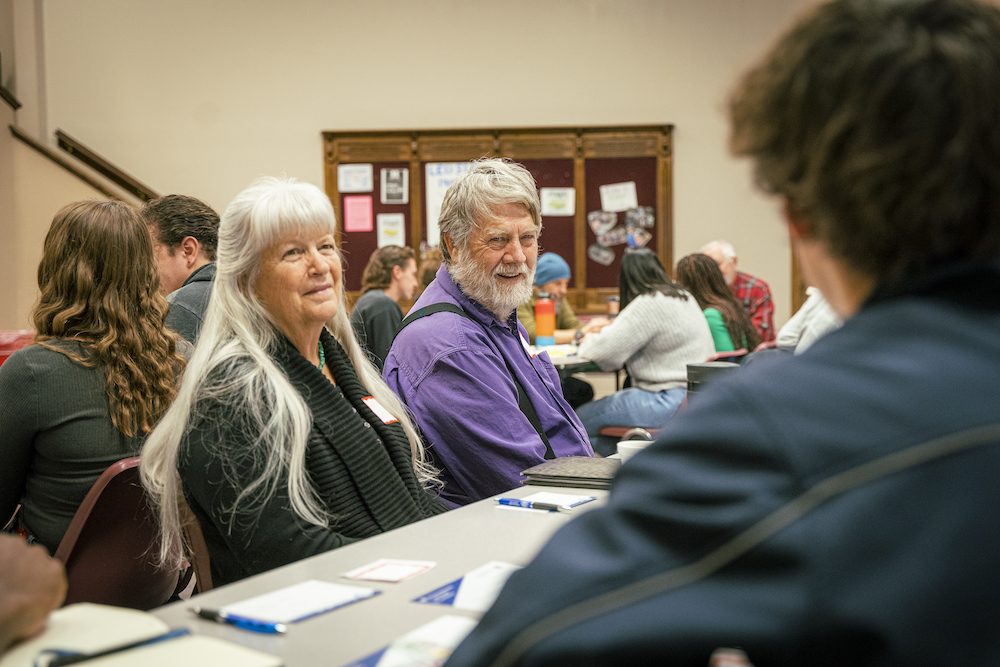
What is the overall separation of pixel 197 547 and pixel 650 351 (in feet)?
9.34

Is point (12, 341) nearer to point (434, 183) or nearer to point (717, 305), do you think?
point (717, 305)

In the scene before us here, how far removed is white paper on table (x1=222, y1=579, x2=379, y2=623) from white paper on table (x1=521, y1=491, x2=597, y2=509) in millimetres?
497

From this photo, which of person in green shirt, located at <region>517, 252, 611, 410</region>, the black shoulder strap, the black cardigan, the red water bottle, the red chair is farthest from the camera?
person in green shirt, located at <region>517, 252, 611, 410</region>

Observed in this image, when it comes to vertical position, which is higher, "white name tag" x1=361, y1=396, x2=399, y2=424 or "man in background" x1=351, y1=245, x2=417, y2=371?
"man in background" x1=351, y1=245, x2=417, y2=371

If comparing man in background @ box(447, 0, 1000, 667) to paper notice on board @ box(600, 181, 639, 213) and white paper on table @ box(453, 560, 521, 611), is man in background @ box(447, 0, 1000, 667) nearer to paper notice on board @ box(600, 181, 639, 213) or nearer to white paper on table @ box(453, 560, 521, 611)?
white paper on table @ box(453, 560, 521, 611)

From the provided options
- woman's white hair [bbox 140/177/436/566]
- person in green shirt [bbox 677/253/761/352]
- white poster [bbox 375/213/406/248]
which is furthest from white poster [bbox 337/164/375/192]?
woman's white hair [bbox 140/177/436/566]

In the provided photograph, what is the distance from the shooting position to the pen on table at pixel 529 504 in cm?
148

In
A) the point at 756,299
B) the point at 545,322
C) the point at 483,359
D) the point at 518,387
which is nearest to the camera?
the point at 483,359

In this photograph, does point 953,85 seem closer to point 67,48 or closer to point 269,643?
point 269,643

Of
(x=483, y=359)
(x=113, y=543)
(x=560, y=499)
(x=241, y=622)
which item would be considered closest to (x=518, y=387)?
(x=483, y=359)

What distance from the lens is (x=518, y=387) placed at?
2232mm

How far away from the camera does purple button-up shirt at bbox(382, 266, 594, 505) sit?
2029mm

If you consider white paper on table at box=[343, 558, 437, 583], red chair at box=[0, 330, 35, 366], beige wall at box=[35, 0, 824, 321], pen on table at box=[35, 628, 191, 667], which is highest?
beige wall at box=[35, 0, 824, 321]

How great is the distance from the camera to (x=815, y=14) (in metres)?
0.60
